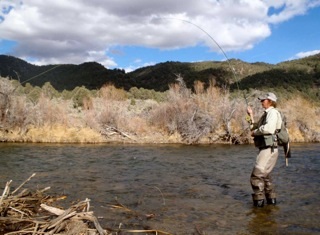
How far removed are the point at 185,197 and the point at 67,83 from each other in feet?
247

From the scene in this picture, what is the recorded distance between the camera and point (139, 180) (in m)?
11.6

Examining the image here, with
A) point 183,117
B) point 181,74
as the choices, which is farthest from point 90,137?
point 181,74

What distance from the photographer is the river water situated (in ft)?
22.8

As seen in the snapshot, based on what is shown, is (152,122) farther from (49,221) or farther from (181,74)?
(181,74)

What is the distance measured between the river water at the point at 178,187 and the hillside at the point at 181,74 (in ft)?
180

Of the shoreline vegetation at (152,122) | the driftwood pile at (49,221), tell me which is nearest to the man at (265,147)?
the driftwood pile at (49,221)

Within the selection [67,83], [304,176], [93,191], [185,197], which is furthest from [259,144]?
[67,83]

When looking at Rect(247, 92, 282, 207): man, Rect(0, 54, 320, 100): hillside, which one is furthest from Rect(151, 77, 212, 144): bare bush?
Rect(0, 54, 320, 100): hillside

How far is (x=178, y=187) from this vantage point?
34.4ft

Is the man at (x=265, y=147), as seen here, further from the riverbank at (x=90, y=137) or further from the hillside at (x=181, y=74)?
the hillside at (x=181, y=74)

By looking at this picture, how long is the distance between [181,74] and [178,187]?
248 feet

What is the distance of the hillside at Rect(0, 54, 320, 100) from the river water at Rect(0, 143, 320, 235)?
55.0m

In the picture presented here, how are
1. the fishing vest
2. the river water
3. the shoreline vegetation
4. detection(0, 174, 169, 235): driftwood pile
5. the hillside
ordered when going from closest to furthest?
detection(0, 174, 169, 235): driftwood pile → the river water → the fishing vest → the shoreline vegetation → the hillside

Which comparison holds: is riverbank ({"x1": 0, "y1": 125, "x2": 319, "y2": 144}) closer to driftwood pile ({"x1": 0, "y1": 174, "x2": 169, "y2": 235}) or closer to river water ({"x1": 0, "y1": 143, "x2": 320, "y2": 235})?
river water ({"x1": 0, "y1": 143, "x2": 320, "y2": 235})
